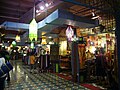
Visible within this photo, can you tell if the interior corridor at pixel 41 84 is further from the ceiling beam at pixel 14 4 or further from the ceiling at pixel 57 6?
the ceiling beam at pixel 14 4

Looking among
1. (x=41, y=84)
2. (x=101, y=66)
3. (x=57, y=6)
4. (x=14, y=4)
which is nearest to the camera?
(x=41, y=84)

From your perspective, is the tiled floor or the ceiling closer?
the tiled floor

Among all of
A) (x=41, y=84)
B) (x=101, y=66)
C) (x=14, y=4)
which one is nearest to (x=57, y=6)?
(x=14, y=4)

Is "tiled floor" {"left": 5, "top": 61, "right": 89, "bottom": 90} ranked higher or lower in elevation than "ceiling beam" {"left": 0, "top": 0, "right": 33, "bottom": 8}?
lower

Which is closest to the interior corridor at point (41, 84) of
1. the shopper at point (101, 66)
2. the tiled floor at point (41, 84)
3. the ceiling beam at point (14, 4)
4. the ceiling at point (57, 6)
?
the tiled floor at point (41, 84)

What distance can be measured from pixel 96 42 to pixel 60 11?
772 cm

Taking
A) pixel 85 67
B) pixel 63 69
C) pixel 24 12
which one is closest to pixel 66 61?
pixel 63 69

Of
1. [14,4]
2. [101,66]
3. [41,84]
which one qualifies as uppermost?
[14,4]

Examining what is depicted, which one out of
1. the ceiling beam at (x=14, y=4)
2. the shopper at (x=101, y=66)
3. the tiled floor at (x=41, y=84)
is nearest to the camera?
the tiled floor at (x=41, y=84)

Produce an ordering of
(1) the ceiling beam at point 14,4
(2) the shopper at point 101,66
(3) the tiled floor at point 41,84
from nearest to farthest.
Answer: (3) the tiled floor at point 41,84, (2) the shopper at point 101,66, (1) the ceiling beam at point 14,4

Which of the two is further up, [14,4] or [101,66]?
[14,4]

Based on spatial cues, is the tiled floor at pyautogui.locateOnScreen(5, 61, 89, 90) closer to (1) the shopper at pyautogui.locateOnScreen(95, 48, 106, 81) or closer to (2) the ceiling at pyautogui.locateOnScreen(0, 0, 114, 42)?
(1) the shopper at pyautogui.locateOnScreen(95, 48, 106, 81)

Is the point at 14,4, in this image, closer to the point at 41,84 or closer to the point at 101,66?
the point at 41,84

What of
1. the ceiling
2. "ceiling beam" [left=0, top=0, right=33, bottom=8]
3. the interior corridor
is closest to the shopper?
the interior corridor
